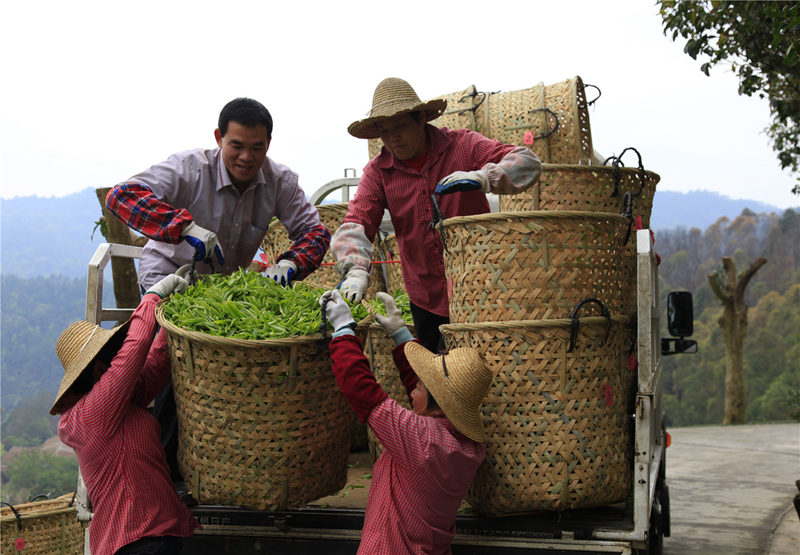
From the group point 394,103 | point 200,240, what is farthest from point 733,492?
point 200,240

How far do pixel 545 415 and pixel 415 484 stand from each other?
591 millimetres

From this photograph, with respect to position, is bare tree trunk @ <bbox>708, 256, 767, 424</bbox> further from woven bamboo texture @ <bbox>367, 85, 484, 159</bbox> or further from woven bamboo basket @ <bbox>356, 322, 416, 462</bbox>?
woven bamboo basket @ <bbox>356, 322, 416, 462</bbox>

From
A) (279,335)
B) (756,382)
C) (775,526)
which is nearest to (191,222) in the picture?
(279,335)

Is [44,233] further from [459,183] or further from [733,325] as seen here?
[459,183]

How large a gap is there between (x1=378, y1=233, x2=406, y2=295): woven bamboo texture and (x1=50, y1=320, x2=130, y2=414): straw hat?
7.47 feet

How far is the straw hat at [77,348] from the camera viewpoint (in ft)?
10.2

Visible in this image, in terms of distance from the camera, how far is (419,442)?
2.85 metres

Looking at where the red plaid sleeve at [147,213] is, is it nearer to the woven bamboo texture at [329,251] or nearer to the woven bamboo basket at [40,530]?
the woven bamboo texture at [329,251]

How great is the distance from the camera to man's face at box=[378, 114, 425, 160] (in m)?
3.67

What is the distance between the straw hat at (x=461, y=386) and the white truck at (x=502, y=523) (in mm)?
526

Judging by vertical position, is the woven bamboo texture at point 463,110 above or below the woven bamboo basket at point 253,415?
A: above

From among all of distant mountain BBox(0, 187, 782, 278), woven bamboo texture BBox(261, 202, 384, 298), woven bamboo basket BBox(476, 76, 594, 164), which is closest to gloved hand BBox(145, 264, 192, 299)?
woven bamboo texture BBox(261, 202, 384, 298)

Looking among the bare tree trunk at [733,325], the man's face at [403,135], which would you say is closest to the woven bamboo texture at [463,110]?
the man's face at [403,135]

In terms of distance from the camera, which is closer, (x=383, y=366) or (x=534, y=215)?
(x=534, y=215)
